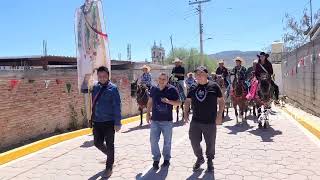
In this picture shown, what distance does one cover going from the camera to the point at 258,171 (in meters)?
8.23

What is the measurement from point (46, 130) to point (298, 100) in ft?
42.5

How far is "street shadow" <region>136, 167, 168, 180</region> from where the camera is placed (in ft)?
26.2

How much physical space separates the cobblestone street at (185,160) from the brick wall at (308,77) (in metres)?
3.67

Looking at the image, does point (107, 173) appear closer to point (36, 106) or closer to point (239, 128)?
point (36, 106)

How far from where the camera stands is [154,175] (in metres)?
8.16

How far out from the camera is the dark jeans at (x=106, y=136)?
26.8 feet

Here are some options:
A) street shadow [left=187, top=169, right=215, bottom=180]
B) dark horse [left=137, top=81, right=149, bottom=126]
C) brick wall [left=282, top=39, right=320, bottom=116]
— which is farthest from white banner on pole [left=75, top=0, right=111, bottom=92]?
brick wall [left=282, top=39, right=320, bottom=116]

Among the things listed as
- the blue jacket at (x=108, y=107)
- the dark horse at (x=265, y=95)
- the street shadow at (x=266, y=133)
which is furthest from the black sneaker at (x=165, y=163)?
the dark horse at (x=265, y=95)

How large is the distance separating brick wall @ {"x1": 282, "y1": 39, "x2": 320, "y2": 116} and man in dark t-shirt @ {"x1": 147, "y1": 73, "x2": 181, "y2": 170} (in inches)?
332

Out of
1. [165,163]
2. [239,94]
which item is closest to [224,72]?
[239,94]

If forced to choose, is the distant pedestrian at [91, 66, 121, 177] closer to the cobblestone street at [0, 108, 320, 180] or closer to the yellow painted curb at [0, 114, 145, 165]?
the cobblestone street at [0, 108, 320, 180]

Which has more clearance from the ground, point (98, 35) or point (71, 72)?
point (98, 35)

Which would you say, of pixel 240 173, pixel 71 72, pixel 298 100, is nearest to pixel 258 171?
pixel 240 173

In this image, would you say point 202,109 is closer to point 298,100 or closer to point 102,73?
point 102,73
